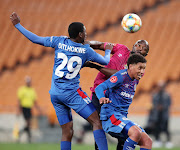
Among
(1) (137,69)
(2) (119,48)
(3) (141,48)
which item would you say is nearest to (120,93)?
(1) (137,69)

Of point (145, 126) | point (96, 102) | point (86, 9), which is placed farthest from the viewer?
point (86, 9)

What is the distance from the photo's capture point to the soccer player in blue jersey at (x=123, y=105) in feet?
18.5

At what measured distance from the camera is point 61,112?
6172mm

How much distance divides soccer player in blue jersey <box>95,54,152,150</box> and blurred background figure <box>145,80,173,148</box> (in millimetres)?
6209

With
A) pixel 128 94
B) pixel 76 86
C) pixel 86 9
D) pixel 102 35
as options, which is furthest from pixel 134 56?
pixel 86 9

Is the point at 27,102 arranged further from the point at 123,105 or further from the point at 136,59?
the point at 136,59

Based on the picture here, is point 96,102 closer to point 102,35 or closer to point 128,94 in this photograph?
point 128,94

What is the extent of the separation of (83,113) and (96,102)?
719 millimetres

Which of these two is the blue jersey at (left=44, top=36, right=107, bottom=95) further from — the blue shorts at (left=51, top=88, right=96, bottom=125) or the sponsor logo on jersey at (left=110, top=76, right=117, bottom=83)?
the sponsor logo on jersey at (left=110, top=76, right=117, bottom=83)

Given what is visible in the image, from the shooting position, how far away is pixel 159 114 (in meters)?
12.3

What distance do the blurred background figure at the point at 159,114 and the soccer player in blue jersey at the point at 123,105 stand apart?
6.21 m

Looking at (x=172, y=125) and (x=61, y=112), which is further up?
(x=61, y=112)

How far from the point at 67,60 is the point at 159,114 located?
693cm

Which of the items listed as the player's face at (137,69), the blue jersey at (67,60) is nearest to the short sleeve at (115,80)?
the player's face at (137,69)
